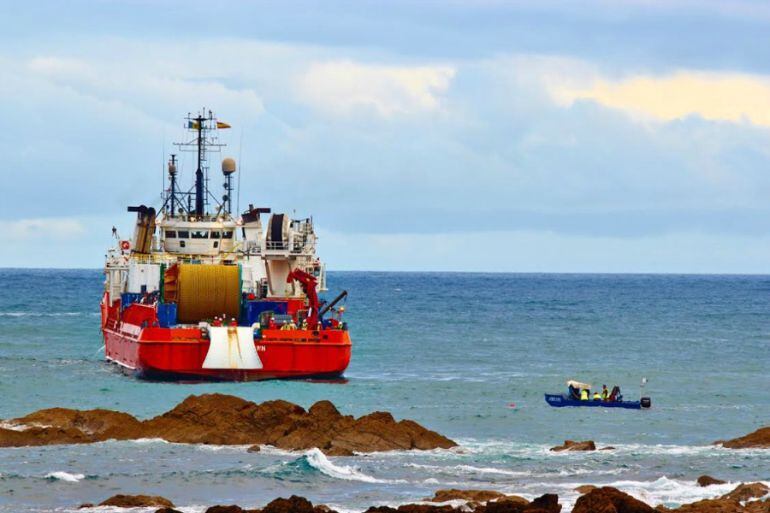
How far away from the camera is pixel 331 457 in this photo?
42.2 metres

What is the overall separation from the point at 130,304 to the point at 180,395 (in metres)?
13.3

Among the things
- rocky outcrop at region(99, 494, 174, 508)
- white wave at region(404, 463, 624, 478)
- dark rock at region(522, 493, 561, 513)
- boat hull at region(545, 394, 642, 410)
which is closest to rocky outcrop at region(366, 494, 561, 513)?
dark rock at region(522, 493, 561, 513)

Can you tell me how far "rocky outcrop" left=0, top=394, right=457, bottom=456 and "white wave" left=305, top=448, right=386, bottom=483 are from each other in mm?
1803

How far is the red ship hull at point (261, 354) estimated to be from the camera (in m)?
63.3

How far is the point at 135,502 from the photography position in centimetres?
3434

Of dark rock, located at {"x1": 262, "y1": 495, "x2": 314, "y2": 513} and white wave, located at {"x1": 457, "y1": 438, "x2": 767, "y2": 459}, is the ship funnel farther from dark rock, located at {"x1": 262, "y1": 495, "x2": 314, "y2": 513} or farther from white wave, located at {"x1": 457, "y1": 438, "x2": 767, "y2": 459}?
dark rock, located at {"x1": 262, "y1": 495, "x2": 314, "y2": 513}

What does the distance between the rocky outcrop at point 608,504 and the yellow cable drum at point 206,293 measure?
3690cm

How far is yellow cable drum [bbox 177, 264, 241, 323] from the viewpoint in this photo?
6650cm

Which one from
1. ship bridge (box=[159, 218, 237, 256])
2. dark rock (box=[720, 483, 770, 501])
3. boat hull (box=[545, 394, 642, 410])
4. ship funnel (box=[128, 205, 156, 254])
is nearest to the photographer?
dark rock (box=[720, 483, 770, 501])

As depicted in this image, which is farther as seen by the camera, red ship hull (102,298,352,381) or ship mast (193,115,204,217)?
ship mast (193,115,204,217)

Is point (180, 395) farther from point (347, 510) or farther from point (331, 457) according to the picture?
point (347, 510)

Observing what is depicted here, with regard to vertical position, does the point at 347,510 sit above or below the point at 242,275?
below

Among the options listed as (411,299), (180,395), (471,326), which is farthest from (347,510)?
(411,299)

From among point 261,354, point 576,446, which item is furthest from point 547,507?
point 261,354
